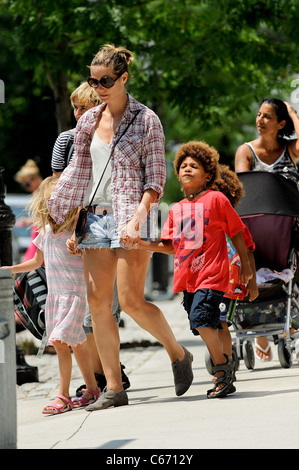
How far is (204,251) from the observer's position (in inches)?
244

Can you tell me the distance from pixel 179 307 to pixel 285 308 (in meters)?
10.1

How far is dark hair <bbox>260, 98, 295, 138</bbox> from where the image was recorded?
7.98 m

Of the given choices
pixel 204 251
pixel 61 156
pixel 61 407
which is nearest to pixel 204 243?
pixel 204 251

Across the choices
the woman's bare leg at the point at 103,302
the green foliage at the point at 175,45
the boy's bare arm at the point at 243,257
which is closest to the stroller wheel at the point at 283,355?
the boy's bare arm at the point at 243,257

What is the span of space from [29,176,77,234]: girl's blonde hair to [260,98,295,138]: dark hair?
6.80ft

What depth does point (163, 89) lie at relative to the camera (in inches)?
459

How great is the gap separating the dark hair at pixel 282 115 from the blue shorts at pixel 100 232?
7.85 feet

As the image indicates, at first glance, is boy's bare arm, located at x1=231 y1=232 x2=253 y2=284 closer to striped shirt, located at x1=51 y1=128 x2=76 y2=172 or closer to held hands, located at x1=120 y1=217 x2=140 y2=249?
held hands, located at x1=120 y1=217 x2=140 y2=249

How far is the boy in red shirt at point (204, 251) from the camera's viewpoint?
6141 mm

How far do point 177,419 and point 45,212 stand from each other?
189 cm

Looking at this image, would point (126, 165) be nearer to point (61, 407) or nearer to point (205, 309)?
point (205, 309)

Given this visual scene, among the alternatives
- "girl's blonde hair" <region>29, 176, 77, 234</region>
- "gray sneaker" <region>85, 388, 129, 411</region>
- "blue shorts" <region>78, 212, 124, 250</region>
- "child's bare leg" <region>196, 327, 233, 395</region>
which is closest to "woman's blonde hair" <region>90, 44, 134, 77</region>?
"blue shorts" <region>78, 212, 124, 250</region>

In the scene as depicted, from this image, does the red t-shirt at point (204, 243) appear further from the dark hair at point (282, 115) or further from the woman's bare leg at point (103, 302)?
the dark hair at point (282, 115)

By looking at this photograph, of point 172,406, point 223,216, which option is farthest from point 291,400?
point 223,216
